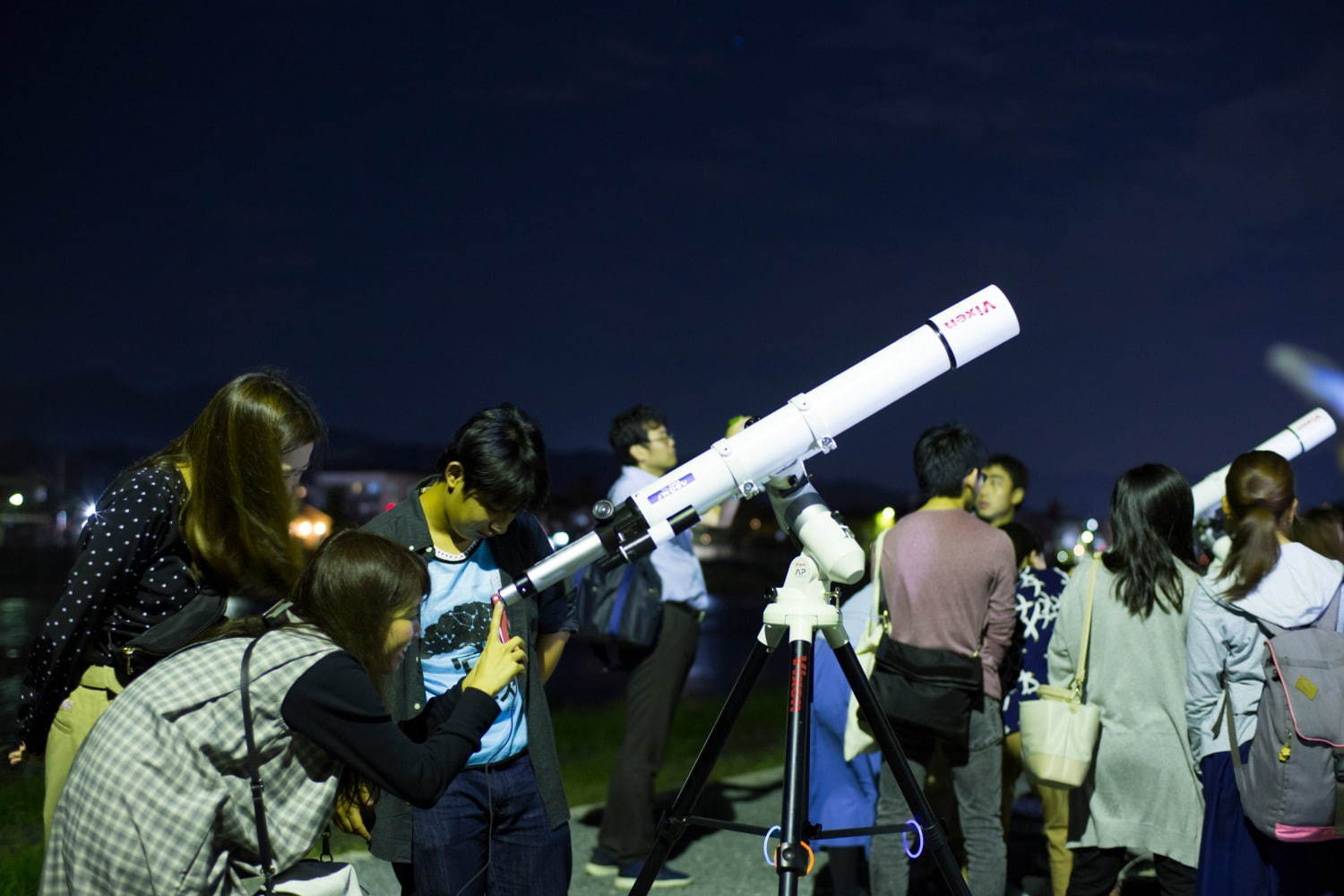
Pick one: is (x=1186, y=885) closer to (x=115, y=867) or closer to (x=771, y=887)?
(x=771, y=887)

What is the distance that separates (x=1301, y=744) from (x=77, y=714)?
3.79 m

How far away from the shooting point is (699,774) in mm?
3375

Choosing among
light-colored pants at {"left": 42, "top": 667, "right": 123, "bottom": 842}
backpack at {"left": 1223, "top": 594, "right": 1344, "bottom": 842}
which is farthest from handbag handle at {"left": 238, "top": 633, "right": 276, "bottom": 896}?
backpack at {"left": 1223, "top": 594, "right": 1344, "bottom": 842}

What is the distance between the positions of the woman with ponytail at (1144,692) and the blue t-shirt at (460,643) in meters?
2.54

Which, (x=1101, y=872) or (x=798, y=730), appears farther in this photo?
(x=1101, y=872)

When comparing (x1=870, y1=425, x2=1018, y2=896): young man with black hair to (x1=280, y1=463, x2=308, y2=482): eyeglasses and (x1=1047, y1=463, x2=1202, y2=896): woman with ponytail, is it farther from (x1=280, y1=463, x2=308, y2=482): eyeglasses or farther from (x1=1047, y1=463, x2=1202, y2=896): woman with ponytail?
(x1=280, y1=463, x2=308, y2=482): eyeglasses

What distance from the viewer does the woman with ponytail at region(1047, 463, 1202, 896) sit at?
467 centimetres

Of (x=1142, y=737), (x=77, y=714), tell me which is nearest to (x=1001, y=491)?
(x=1142, y=737)

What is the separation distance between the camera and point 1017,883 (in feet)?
19.5

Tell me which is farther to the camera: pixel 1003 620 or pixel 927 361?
pixel 1003 620

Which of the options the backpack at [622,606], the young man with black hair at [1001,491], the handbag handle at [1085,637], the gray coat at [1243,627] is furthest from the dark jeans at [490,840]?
the young man with black hair at [1001,491]

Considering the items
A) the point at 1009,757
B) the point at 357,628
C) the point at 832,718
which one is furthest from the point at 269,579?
the point at 1009,757

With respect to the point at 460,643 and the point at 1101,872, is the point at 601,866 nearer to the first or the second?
the point at 1101,872

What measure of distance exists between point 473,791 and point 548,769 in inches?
9.1
